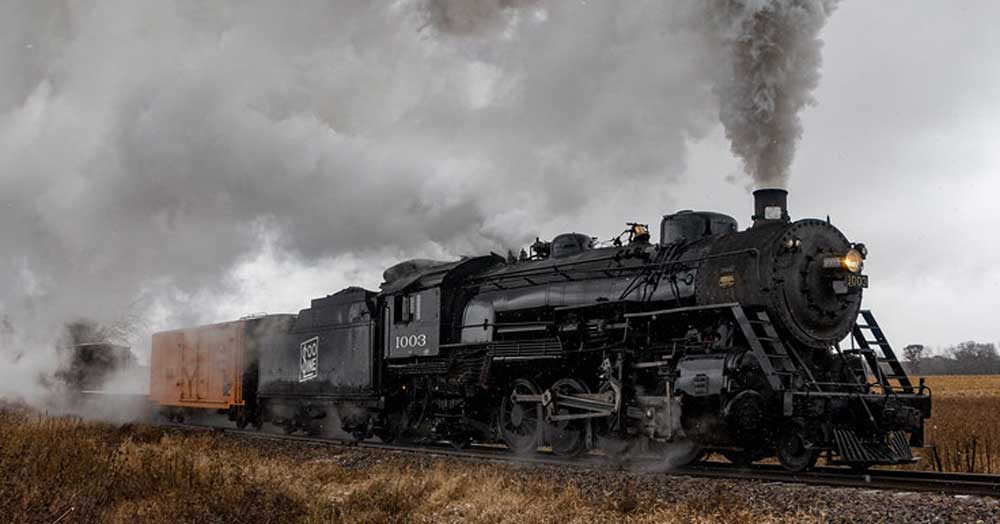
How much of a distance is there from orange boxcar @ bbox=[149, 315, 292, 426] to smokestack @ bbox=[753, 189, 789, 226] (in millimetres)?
12211

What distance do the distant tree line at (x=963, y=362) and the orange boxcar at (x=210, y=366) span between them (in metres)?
69.4

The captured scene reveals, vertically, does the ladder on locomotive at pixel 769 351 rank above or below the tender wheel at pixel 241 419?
above

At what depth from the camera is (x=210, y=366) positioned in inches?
914

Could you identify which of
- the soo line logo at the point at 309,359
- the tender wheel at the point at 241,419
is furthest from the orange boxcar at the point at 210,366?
the soo line logo at the point at 309,359

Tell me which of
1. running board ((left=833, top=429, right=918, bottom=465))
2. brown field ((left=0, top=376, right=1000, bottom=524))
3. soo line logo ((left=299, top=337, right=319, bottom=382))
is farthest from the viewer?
soo line logo ((left=299, top=337, right=319, bottom=382))

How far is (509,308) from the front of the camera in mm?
14234

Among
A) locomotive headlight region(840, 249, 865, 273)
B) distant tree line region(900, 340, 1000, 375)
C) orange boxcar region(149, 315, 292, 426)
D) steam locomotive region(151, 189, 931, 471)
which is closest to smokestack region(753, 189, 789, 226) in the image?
steam locomotive region(151, 189, 931, 471)

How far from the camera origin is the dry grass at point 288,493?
8508 mm

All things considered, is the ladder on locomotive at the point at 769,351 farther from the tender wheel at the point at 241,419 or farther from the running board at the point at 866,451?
the tender wheel at the point at 241,419

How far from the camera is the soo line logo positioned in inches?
741

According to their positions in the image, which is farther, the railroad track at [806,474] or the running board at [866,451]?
the running board at [866,451]

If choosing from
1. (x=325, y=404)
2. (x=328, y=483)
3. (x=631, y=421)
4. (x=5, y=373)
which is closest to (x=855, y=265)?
(x=631, y=421)

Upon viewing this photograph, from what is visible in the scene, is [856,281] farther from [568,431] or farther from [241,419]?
[241,419]

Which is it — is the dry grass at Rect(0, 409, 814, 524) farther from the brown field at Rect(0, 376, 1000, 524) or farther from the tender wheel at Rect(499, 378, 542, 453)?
the tender wheel at Rect(499, 378, 542, 453)
